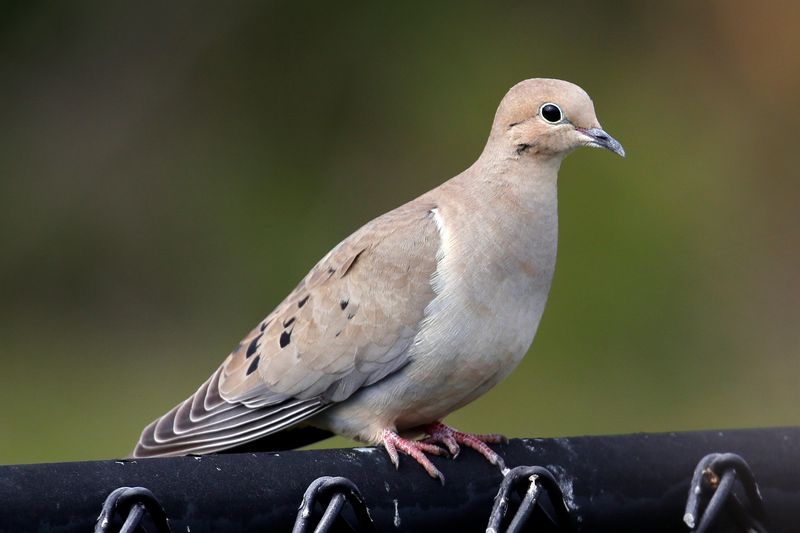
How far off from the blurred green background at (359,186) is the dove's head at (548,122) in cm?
163

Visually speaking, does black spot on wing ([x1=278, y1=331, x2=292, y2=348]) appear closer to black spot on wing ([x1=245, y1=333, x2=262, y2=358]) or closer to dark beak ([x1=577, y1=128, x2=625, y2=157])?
black spot on wing ([x1=245, y1=333, x2=262, y2=358])

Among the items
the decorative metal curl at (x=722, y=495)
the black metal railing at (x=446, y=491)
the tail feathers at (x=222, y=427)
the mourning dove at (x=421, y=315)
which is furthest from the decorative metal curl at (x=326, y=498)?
the tail feathers at (x=222, y=427)

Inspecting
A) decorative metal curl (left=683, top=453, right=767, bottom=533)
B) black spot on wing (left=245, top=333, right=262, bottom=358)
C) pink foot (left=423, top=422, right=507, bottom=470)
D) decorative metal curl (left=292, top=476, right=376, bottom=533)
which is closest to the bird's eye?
pink foot (left=423, top=422, right=507, bottom=470)

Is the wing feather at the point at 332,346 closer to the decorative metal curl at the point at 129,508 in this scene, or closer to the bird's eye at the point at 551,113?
the bird's eye at the point at 551,113

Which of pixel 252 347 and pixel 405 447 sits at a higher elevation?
pixel 252 347

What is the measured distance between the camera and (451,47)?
4.87 m

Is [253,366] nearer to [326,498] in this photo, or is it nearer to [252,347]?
[252,347]

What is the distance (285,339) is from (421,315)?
33 cm

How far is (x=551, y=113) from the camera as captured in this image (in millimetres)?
2650

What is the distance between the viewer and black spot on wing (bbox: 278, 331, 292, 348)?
2719 mm

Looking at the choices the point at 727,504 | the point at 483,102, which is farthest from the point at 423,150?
the point at 727,504

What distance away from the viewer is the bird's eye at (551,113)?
264 cm

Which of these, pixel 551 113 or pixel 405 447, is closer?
pixel 405 447

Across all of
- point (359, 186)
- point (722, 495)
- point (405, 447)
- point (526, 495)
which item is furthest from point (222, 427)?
point (359, 186)
